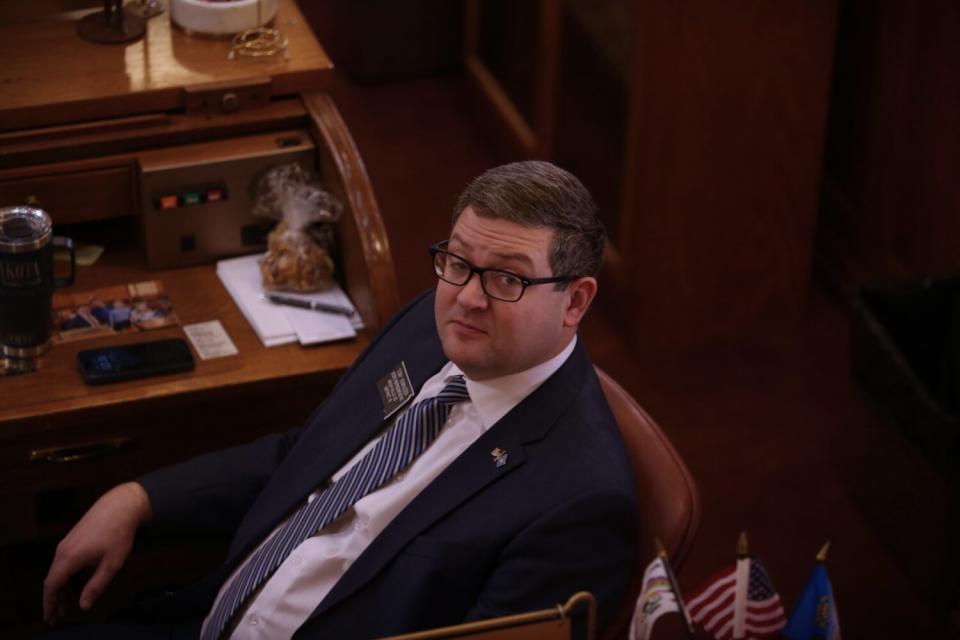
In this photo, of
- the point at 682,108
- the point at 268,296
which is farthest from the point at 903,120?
the point at 268,296

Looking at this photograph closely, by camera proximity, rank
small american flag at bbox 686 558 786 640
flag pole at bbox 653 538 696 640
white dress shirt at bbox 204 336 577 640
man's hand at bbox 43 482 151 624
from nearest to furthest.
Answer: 1. flag pole at bbox 653 538 696 640
2. small american flag at bbox 686 558 786 640
3. white dress shirt at bbox 204 336 577 640
4. man's hand at bbox 43 482 151 624

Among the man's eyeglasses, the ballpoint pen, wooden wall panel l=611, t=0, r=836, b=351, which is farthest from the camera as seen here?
wooden wall panel l=611, t=0, r=836, b=351

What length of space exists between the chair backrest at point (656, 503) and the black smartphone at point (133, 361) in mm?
965

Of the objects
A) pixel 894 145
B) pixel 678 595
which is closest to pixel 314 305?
pixel 678 595

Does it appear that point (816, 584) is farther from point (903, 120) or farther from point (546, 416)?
point (903, 120)

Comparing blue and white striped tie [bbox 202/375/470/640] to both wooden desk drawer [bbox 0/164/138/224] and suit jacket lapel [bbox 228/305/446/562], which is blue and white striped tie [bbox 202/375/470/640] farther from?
wooden desk drawer [bbox 0/164/138/224]

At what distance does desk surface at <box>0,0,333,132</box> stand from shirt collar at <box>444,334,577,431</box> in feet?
3.63

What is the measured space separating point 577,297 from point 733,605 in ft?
1.70

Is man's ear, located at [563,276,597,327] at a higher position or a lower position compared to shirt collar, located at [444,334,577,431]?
higher

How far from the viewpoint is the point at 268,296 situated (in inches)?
118

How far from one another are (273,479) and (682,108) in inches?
73.8

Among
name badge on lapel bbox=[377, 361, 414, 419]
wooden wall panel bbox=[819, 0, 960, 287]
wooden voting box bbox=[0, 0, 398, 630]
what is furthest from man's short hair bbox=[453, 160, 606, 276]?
wooden wall panel bbox=[819, 0, 960, 287]

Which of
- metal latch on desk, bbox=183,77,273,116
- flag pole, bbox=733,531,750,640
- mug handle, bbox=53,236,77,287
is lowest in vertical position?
mug handle, bbox=53,236,77,287

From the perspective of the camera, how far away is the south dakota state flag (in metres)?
1.93
